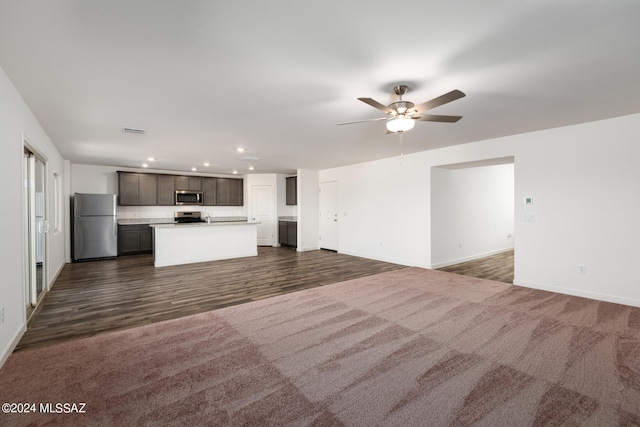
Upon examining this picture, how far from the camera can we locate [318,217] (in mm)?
8602

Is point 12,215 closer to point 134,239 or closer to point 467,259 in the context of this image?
point 134,239

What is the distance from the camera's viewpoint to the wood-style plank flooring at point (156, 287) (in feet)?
10.3

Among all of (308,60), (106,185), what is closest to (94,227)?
(106,185)

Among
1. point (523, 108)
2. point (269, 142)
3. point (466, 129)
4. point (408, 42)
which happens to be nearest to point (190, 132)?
point (269, 142)

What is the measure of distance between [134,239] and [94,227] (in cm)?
95

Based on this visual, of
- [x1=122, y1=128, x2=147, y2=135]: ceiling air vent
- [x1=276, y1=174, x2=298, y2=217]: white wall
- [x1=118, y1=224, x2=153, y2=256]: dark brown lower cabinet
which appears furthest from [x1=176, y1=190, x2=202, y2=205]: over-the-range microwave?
[x1=122, y1=128, x2=147, y2=135]: ceiling air vent

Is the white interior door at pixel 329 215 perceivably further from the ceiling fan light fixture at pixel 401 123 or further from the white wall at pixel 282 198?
the ceiling fan light fixture at pixel 401 123

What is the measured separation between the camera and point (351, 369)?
220 cm

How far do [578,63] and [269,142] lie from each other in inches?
154

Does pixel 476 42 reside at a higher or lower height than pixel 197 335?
higher

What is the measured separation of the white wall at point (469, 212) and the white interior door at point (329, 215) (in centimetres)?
298

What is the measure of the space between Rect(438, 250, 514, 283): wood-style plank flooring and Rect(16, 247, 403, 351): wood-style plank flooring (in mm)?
1276

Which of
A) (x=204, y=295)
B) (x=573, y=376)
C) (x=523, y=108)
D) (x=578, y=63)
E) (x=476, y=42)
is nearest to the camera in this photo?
(x=476, y=42)

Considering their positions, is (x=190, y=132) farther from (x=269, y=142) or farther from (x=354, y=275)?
(x=354, y=275)
